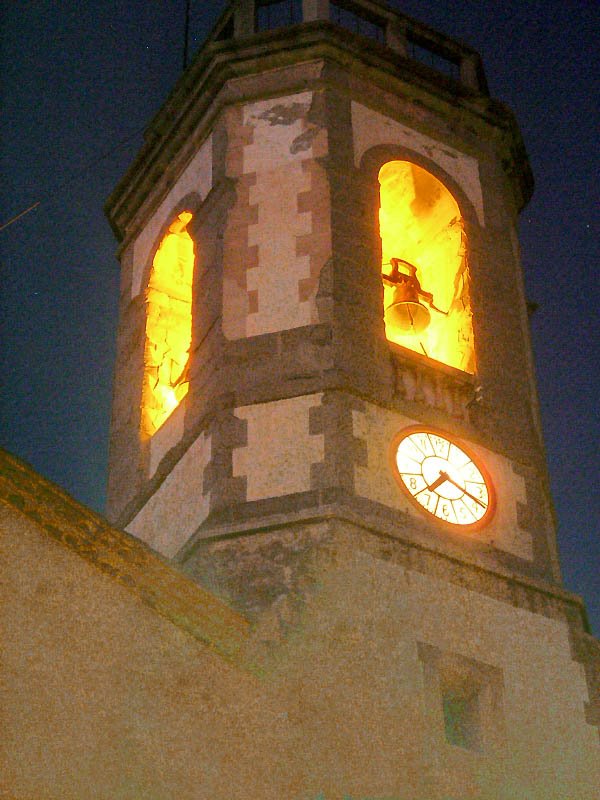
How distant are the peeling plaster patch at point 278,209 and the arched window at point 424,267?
3.27 feet

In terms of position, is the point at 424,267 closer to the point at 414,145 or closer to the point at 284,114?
the point at 414,145

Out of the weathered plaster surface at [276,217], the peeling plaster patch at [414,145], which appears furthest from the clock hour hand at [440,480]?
the peeling plaster patch at [414,145]

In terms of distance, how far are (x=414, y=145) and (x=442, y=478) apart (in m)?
3.98

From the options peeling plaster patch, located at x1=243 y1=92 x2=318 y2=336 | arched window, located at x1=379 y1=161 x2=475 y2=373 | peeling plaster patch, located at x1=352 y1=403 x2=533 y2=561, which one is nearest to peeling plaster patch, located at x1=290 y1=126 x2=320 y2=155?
peeling plaster patch, located at x1=243 y1=92 x2=318 y2=336

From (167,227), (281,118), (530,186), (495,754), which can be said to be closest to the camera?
(495,754)

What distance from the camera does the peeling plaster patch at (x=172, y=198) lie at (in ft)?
50.9

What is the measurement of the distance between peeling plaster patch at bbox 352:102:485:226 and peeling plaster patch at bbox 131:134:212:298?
4.97 feet

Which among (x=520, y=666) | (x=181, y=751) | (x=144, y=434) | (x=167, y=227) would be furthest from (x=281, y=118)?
(x=181, y=751)

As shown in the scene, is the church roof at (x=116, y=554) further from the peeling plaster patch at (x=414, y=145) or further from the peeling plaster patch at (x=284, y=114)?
the peeling plaster patch at (x=284, y=114)

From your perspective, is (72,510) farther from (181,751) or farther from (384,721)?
(384,721)

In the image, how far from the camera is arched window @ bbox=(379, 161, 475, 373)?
14672mm

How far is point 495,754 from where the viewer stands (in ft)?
37.9

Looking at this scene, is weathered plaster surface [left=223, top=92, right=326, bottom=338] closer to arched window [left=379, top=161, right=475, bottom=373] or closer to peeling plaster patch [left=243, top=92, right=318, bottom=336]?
peeling plaster patch [left=243, top=92, right=318, bottom=336]

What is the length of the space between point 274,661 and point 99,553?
4.99ft
